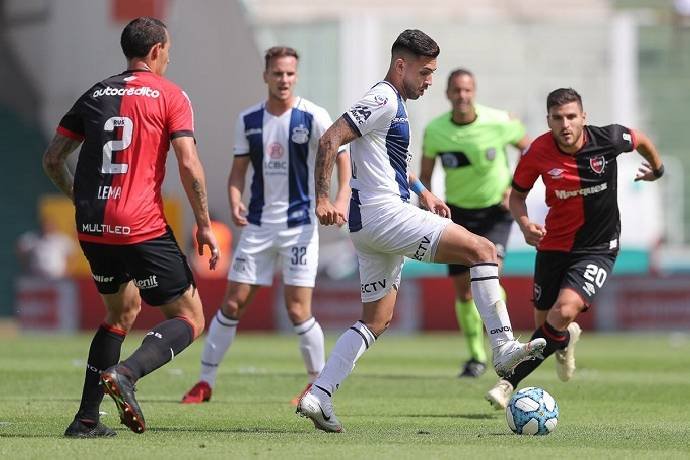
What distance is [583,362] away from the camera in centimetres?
1628

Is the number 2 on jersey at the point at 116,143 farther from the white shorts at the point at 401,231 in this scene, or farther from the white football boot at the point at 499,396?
the white football boot at the point at 499,396

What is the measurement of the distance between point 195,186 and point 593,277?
3387mm

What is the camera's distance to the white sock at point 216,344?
37.0 feet

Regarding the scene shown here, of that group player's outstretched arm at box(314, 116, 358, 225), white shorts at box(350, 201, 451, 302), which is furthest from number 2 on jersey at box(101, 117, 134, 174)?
white shorts at box(350, 201, 451, 302)

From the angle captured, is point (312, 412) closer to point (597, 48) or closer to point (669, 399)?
point (669, 399)

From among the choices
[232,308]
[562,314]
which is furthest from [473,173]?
[562,314]

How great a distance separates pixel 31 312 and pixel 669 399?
14089 millimetres

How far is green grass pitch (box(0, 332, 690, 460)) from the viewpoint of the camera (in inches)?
315

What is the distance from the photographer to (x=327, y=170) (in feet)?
27.8

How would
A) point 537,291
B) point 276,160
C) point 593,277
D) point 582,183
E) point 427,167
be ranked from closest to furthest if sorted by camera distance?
point 593,277
point 582,183
point 537,291
point 276,160
point 427,167

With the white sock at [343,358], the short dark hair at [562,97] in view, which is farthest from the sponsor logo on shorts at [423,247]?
the short dark hair at [562,97]

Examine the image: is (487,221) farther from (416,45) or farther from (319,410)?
(319,410)

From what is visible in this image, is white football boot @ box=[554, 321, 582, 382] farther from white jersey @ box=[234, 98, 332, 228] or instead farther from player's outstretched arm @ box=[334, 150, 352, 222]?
white jersey @ box=[234, 98, 332, 228]

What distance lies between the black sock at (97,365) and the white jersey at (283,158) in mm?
3085
